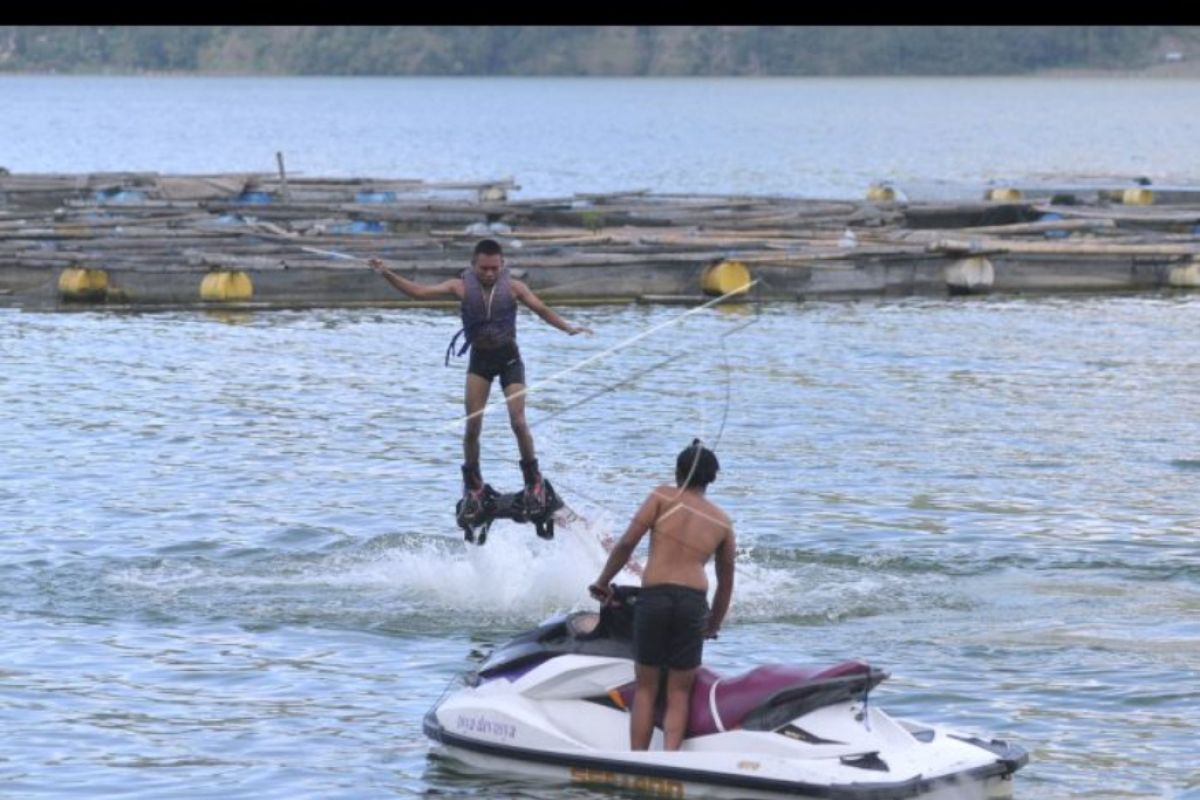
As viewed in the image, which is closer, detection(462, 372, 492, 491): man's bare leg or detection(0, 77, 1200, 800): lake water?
detection(0, 77, 1200, 800): lake water

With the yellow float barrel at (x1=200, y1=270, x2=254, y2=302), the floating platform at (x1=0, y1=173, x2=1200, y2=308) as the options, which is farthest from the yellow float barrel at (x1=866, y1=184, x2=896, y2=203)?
the yellow float barrel at (x1=200, y1=270, x2=254, y2=302)

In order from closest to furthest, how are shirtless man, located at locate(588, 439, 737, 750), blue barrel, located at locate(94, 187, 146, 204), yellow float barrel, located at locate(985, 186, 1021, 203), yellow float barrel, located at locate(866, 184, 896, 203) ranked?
shirtless man, located at locate(588, 439, 737, 750)
blue barrel, located at locate(94, 187, 146, 204)
yellow float barrel, located at locate(985, 186, 1021, 203)
yellow float barrel, located at locate(866, 184, 896, 203)

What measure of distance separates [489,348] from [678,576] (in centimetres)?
624

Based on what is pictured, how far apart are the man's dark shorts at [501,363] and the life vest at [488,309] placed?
108mm

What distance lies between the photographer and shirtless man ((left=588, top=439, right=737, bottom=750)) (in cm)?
1361

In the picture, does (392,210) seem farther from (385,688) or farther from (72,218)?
(385,688)

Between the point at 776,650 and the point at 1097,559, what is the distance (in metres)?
4.97

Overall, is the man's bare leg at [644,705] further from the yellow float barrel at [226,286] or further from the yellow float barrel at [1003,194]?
the yellow float barrel at [1003,194]

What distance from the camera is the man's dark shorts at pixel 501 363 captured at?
1950cm

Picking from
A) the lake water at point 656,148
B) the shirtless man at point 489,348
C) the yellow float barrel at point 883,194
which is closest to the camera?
the shirtless man at point 489,348

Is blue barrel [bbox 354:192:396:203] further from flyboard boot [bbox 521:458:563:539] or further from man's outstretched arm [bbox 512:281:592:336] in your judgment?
man's outstretched arm [bbox 512:281:592:336]

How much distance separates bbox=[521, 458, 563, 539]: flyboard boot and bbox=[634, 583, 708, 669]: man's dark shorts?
5845 millimetres

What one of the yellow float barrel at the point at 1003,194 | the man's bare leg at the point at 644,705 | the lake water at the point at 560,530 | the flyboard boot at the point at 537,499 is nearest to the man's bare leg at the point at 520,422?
the flyboard boot at the point at 537,499

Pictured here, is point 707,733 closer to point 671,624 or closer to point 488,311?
point 671,624
